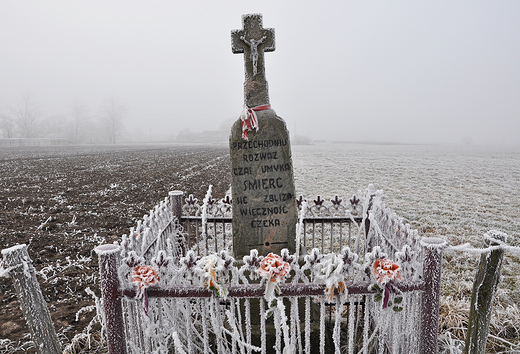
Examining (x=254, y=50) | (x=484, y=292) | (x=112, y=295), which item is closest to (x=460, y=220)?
(x=484, y=292)

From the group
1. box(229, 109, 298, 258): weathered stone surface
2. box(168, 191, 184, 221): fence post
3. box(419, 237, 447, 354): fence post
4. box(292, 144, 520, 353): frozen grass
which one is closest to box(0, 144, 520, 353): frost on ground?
box(292, 144, 520, 353): frozen grass

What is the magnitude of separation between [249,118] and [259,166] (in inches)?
21.4

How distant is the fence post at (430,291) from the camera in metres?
2.25

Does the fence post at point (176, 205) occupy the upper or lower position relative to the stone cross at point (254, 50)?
lower

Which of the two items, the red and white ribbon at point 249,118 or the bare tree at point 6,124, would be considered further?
the bare tree at point 6,124

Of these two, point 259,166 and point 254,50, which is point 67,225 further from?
point 254,50

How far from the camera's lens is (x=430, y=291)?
229cm

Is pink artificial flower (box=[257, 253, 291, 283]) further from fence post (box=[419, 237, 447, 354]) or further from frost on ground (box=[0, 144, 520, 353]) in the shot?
frost on ground (box=[0, 144, 520, 353])

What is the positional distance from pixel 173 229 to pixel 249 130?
70.7 inches

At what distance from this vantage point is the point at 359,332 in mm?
3574

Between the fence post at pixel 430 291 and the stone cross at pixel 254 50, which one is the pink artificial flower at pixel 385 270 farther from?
the stone cross at pixel 254 50

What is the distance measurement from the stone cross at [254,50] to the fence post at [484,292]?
8.01 feet

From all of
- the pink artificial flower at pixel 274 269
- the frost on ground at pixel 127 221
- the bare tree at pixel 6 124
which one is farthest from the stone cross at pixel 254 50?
the bare tree at pixel 6 124

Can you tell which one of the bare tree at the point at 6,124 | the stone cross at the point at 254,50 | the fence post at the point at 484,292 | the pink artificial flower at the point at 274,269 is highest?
the bare tree at the point at 6,124
